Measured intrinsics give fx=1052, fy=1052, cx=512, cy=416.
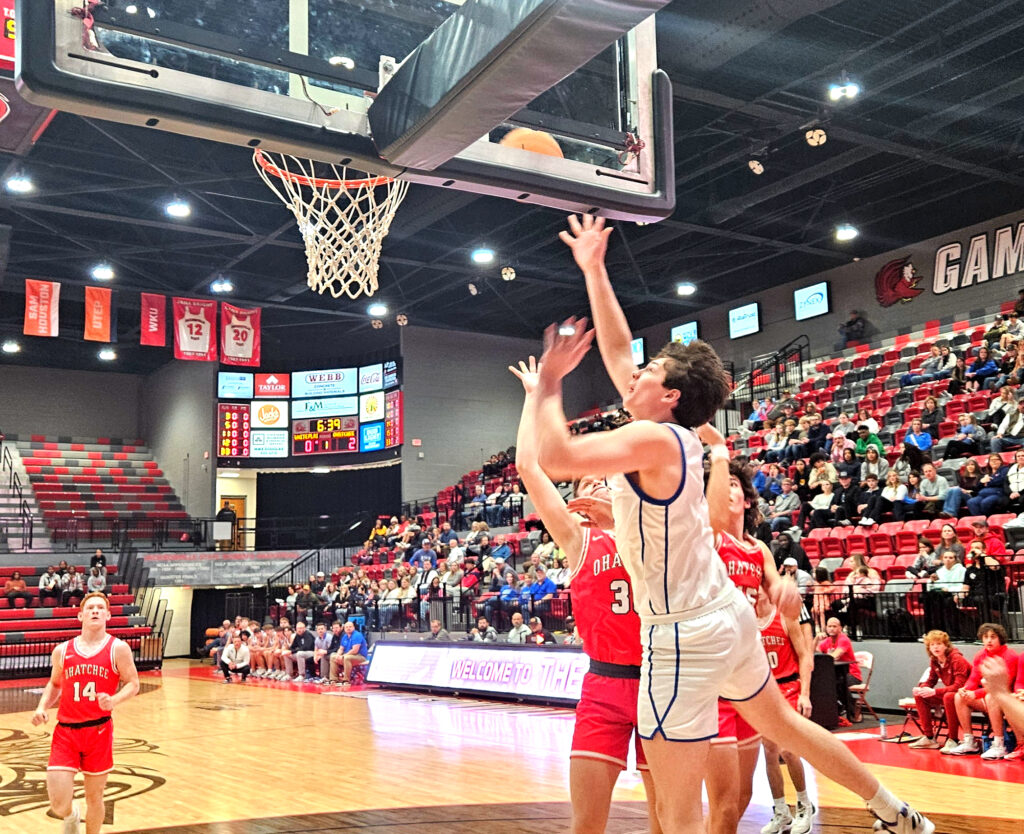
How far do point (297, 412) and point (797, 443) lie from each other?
16007 millimetres

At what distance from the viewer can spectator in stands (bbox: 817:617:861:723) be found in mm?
10531

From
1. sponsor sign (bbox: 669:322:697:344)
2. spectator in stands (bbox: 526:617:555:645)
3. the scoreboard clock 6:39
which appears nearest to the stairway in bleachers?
the scoreboard clock 6:39

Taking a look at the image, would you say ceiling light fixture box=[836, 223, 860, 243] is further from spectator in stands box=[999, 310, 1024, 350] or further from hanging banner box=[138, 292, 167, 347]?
hanging banner box=[138, 292, 167, 347]

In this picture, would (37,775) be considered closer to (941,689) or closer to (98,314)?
(941,689)

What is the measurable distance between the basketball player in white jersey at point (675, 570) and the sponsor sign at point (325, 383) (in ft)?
84.0

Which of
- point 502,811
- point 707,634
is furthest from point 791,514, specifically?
point 707,634

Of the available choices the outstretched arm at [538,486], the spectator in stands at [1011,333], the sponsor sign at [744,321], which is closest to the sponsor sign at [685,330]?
the sponsor sign at [744,321]

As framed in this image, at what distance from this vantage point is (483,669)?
1496cm

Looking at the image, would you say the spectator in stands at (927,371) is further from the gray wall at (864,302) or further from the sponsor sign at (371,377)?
the sponsor sign at (371,377)

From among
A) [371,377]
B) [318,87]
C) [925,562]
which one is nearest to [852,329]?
[925,562]

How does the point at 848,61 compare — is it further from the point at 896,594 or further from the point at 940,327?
the point at 940,327

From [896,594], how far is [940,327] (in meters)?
10.7

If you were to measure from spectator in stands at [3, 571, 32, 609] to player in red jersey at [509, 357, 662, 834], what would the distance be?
21362mm

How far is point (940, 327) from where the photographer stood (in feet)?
67.2
